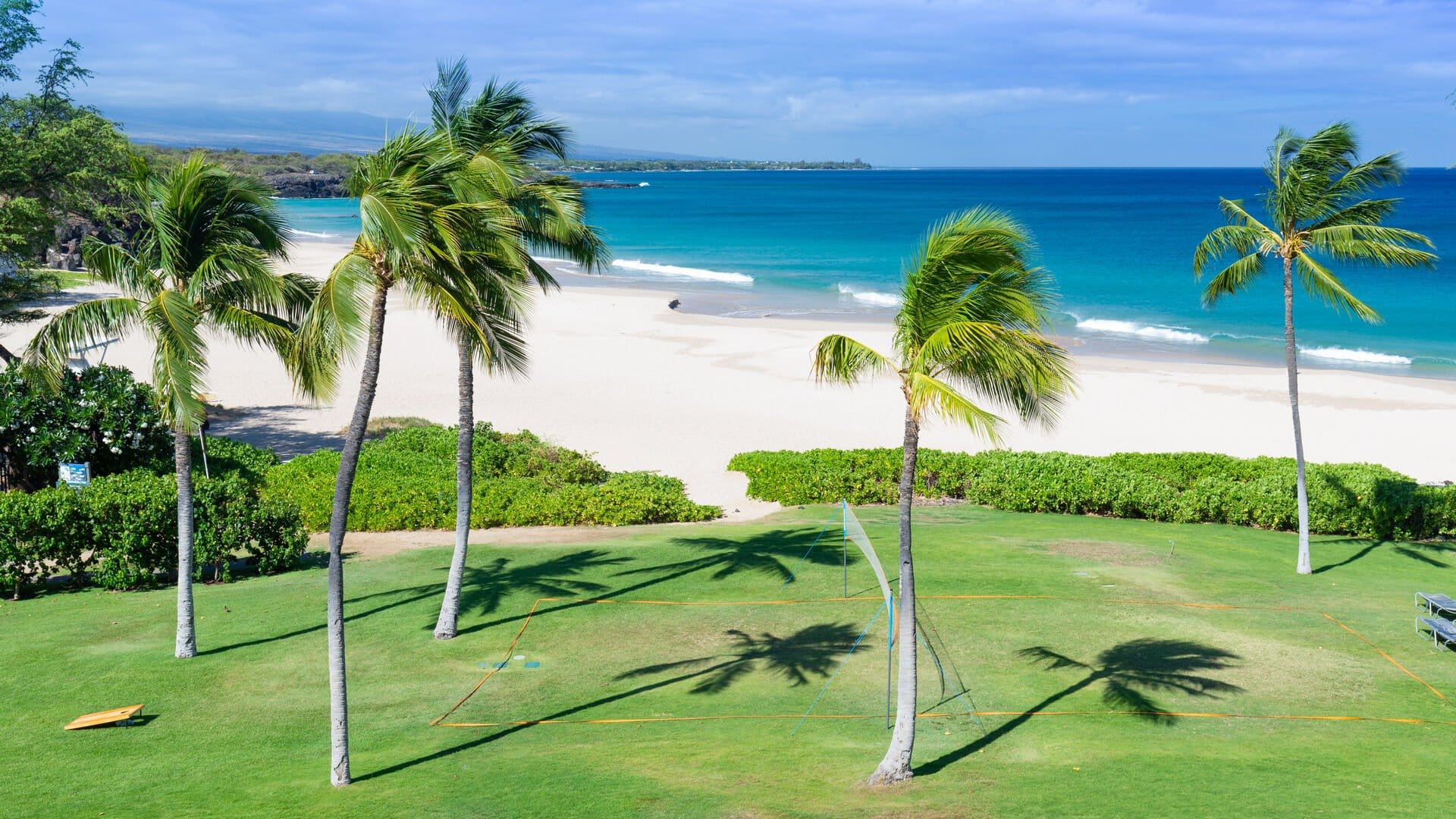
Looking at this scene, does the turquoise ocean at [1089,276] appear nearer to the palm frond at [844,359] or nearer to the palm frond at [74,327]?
the palm frond at [844,359]

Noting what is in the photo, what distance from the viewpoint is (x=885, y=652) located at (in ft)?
42.1

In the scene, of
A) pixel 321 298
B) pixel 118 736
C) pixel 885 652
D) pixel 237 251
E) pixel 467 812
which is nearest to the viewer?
pixel 467 812

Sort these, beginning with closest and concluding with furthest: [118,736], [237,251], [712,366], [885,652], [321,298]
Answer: [321,298], [118,736], [237,251], [885,652], [712,366]

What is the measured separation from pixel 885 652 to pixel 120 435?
48.0 ft

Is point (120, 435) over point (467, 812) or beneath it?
over

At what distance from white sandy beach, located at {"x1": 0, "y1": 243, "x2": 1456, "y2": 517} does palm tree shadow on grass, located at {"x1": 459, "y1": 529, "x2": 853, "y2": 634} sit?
2.89m

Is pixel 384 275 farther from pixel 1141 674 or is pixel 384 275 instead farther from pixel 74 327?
pixel 1141 674

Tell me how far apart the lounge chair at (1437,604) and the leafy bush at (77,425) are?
66.2 feet

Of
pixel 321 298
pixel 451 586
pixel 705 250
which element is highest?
pixel 705 250

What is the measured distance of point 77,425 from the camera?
19.3m

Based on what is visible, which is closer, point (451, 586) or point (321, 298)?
point (321, 298)

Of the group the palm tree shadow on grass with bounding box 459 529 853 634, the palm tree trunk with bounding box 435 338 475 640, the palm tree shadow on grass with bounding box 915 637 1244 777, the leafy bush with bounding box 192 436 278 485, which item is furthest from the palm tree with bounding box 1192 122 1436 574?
the leafy bush with bounding box 192 436 278 485

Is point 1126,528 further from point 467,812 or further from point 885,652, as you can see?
point 467,812

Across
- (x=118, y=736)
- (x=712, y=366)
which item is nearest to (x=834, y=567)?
(x=118, y=736)
